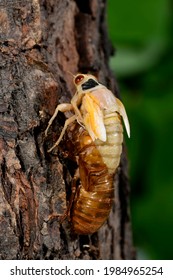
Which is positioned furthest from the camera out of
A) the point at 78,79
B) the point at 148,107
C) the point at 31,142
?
the point at 148,107

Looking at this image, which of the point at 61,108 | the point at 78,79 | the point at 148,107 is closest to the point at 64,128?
the point at 61,108

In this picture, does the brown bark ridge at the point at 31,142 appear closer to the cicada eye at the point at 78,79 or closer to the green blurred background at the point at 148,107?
the cicada eye at the point at 78,79

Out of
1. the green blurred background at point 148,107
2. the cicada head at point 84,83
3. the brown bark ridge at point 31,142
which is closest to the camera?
the brown bark ridge at point 31,142

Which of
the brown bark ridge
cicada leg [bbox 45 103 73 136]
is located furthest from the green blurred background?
cicada leg [bbox 45 103 73 136]

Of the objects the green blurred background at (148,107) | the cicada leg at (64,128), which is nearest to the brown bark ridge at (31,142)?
the cicada leg at (64,128)

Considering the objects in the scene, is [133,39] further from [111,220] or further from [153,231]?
[111,220]

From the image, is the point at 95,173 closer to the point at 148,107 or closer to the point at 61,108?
the point at 61,108
